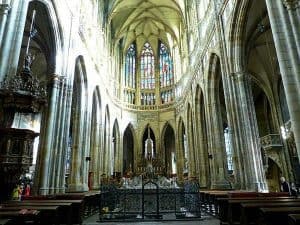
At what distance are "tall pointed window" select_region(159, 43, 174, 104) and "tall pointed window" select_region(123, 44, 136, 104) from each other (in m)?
4.19

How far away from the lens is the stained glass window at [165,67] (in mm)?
35625

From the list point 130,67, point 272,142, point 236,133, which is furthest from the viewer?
point 130,67

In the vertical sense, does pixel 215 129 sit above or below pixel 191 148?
above

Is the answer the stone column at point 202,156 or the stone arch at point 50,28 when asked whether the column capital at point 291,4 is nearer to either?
the stone arch at point 50,28

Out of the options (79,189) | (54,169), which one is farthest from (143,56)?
(54,169)

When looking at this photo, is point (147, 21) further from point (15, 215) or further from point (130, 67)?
point (15, 215)

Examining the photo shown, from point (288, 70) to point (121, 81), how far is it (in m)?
27.7

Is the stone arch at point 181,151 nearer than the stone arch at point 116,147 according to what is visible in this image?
Yes

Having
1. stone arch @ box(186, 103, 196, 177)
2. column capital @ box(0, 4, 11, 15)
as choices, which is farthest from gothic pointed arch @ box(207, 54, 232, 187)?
column capital @ box(0, 4, 11, 15)

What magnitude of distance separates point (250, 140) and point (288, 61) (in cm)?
552

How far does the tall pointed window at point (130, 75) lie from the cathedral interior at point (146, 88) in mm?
173

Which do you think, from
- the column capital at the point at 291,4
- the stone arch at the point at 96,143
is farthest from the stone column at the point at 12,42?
the stone arch at the point at 96,143

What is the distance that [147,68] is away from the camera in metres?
37.4

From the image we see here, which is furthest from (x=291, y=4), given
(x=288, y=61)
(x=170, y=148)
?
(x=170, y=148)
